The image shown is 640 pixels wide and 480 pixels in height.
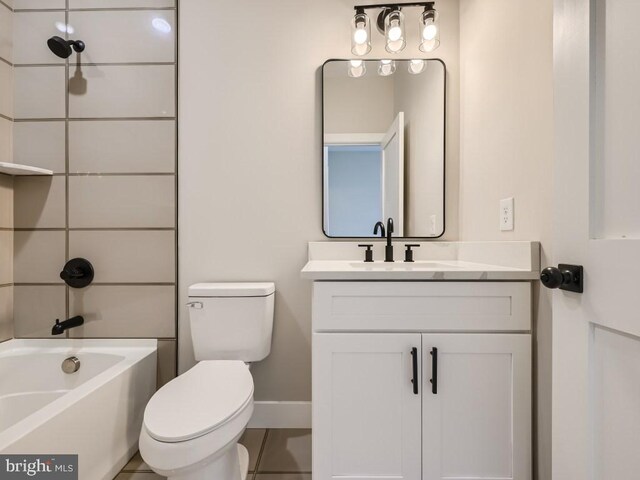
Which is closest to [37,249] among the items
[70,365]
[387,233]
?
[70,365]

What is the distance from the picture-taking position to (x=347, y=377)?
3.51 ft

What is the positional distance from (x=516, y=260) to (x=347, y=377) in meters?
0.71

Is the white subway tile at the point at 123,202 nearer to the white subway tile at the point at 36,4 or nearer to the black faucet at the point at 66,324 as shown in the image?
the black faucet at the point at 66,324

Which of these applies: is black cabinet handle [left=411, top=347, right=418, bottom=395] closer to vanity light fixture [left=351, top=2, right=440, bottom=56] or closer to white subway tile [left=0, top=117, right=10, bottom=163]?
vanity light fixture [left=351, top=2, right=440, bottom=56]

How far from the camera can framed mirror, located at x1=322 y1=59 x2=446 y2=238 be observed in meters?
1.61

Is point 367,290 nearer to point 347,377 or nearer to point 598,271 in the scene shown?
point 347,377

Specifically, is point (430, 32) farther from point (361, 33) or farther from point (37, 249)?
point (37, 249)

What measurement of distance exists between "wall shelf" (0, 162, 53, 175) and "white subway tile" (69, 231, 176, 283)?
1.05 feet

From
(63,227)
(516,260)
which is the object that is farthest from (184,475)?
(63,227)

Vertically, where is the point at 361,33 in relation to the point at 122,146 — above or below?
above

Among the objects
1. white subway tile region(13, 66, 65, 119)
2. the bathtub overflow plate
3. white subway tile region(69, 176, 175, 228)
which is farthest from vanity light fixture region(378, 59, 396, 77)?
A: the bathtub overflow plate

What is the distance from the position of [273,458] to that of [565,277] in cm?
137

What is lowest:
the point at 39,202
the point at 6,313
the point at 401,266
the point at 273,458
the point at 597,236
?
the point at 273,458

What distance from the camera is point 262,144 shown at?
5.40 feet
